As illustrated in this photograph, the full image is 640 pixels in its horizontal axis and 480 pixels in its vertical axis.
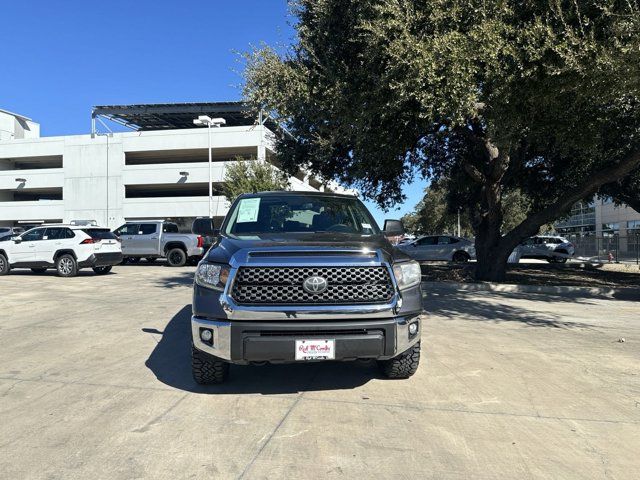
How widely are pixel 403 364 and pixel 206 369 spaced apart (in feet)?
6.15

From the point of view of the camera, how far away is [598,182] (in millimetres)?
12711

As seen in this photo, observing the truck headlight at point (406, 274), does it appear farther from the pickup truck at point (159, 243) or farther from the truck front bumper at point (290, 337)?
the pickup truck at point (159, 243)

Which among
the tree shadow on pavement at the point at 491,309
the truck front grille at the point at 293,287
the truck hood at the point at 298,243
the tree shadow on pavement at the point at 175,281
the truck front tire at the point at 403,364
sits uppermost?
the truck hood at the point at 298,243

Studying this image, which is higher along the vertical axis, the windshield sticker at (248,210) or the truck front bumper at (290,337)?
the windshield sticker at (248,210)

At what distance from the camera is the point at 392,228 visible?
20.0 ft

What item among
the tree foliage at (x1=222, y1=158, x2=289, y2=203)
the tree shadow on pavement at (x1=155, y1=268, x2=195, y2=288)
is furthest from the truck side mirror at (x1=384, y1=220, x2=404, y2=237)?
the tree foliage at (x1=222, y1=158, x2=289, y2=203)

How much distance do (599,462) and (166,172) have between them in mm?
48008

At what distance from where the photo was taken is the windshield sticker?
5.62 metres

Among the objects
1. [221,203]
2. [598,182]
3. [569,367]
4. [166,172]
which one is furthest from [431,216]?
[569,367]

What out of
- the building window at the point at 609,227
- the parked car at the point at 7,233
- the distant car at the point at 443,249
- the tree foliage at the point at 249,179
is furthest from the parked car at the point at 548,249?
the building window at the point at 609,227

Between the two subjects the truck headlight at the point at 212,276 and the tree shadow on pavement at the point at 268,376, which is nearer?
the truck headlight at the point at 212,276

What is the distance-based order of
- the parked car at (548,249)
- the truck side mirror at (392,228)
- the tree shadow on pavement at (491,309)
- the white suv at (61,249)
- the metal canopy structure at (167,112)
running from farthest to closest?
the metal canopy structure at (167,112) → the parked car at (548,249) → the white suv at (61,249) → the tree shadow on pavement at (491,309) → the truck side mirror at (392,228)

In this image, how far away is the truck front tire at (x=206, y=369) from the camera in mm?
4480

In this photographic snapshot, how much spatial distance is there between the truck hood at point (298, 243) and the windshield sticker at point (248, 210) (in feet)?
2.01
